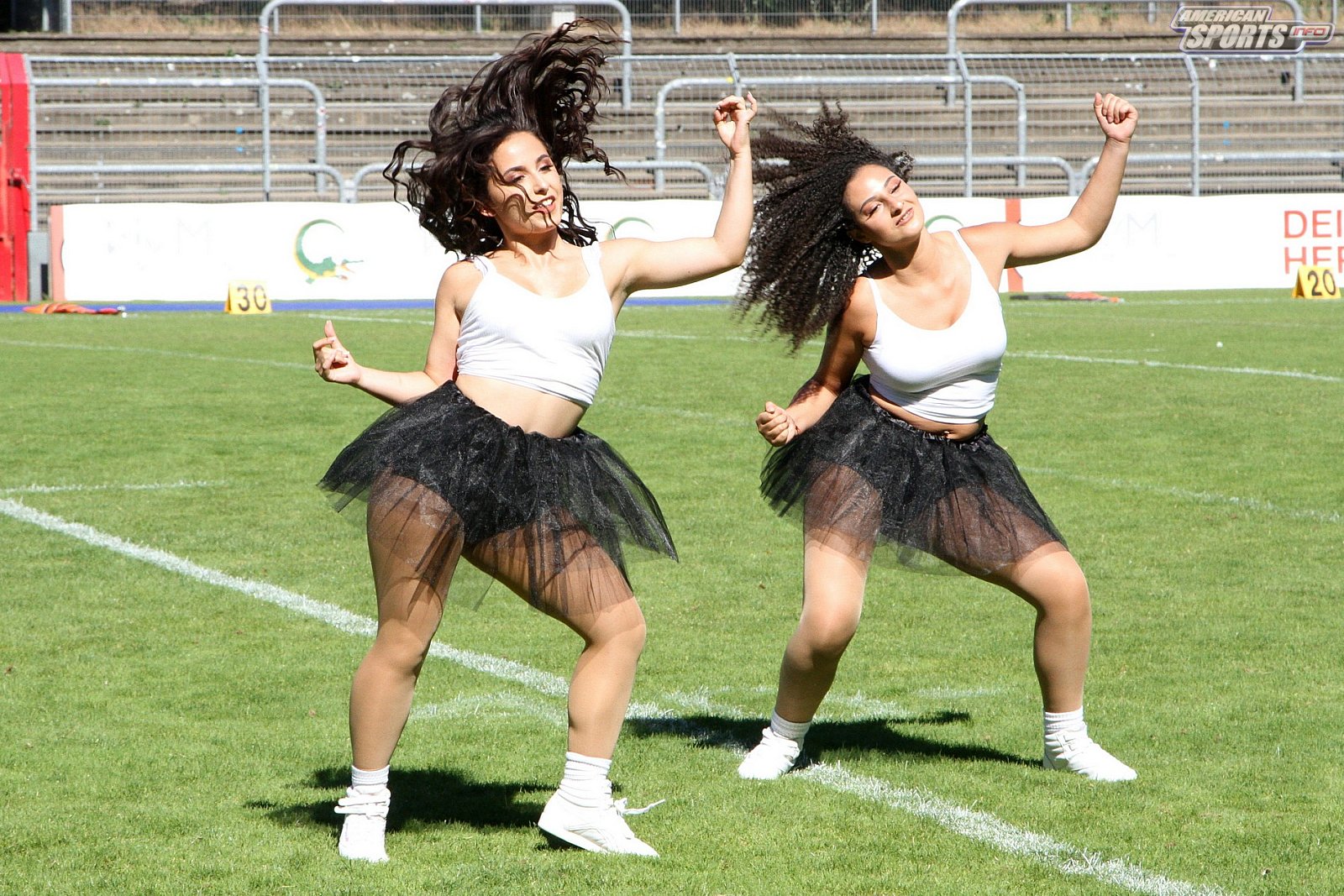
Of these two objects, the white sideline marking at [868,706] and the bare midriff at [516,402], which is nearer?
the bare midriff at [516,402]

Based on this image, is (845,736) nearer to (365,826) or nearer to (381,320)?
(365,826)

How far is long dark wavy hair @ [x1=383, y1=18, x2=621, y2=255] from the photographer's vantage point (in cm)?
400

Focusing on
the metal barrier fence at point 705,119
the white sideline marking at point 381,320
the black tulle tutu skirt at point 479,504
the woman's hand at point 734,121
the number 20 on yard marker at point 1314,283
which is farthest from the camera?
the metal barrier fence at point 705,119

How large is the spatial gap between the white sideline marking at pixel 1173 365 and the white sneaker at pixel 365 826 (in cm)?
1038

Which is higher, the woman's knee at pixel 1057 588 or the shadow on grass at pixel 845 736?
the woman's knee at pixel 1057 588

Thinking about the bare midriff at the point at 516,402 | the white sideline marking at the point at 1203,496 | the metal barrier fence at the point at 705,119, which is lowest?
the white sideline marking at the point at 1203,496

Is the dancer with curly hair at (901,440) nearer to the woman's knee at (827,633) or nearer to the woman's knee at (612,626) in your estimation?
the woman's knee at (827,633)

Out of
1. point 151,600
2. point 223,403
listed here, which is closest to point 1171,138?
point 223,403

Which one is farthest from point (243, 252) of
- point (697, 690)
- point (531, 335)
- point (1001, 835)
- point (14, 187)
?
point (1001, 835)

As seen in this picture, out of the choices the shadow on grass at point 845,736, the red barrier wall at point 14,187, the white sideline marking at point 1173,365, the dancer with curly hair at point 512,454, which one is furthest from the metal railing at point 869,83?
the dancer with curly hair at point 512,454

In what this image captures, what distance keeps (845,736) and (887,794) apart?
0.58 metres

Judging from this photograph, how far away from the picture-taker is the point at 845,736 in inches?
194

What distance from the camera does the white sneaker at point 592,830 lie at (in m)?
3.86

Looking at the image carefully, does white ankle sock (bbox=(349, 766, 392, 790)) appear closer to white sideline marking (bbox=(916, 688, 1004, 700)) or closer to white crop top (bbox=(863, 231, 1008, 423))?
white crop top (bbox=(863, 231, 1008, 423))
